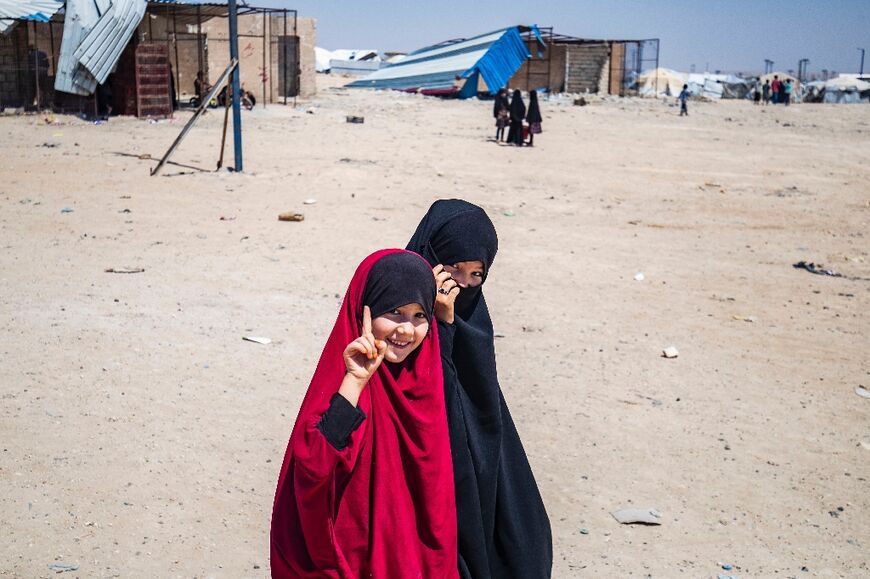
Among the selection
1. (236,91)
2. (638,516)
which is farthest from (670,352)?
(236,91)

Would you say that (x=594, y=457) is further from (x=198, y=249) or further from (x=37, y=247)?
(x=37, y=247)

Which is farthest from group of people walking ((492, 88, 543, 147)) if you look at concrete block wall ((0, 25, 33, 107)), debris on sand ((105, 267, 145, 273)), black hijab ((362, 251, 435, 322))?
black hijab ((362, 251, 435, 322))

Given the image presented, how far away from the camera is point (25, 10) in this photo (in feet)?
62.2

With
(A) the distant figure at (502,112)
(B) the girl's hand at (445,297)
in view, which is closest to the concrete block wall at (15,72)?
(A) the distant figure at (502,112)

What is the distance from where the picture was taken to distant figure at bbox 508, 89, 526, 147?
17000 mm

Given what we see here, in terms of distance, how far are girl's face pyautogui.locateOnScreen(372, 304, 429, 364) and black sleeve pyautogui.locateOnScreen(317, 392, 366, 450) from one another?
15 cm

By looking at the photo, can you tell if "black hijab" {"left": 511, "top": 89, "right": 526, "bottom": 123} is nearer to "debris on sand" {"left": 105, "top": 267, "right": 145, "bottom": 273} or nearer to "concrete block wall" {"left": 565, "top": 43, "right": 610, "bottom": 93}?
"debris on sand" {"left": 105, "top": 267, "right": 145, "bottom": 273}

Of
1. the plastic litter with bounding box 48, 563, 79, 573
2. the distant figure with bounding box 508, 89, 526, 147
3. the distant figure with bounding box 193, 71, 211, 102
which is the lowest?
the plastic litter with bounding box 48, 563, 79, 573

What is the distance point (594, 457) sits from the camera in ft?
14.0

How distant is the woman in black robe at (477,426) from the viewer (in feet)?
6.86

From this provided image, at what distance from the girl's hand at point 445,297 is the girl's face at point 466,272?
9cm

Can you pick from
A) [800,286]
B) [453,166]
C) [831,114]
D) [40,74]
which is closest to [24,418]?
[800,286]

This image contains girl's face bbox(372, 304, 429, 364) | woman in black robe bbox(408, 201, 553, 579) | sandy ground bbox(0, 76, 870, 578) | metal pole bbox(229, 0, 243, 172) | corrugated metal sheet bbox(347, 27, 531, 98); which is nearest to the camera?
girl's face bbox(372, 304, 429, 364)

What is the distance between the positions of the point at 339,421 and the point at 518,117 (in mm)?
15774
